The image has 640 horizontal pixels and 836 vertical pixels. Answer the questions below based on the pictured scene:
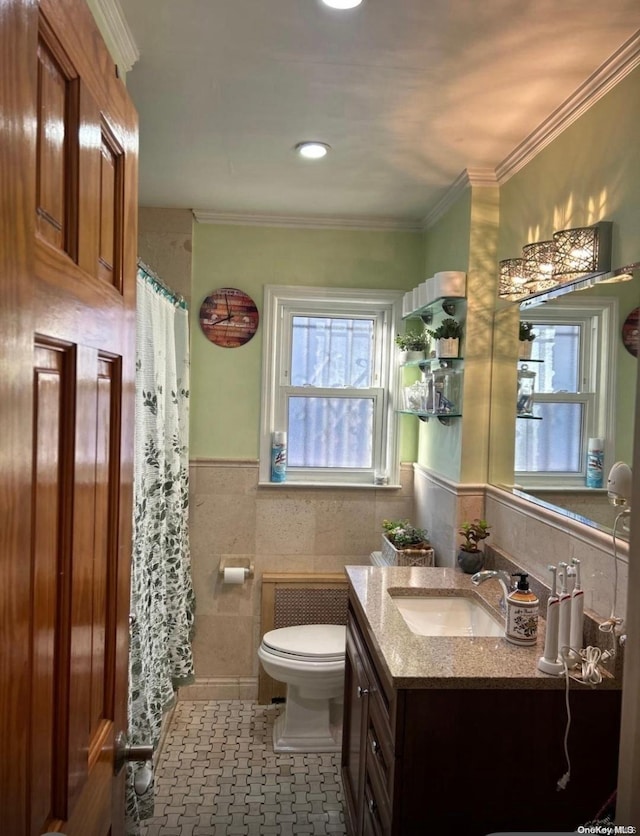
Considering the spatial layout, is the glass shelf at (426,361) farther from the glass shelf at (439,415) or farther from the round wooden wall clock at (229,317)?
the round wooden wall clock at (229,317)

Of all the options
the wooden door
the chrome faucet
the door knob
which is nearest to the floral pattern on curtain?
the door knob

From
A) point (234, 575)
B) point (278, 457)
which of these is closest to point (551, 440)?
point (278, 457)

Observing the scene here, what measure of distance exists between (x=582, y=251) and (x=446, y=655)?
1.23 m

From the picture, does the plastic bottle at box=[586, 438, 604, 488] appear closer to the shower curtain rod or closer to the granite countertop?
the granite countertop

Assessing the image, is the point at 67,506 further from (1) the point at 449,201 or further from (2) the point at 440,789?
(1) the point at 449,201

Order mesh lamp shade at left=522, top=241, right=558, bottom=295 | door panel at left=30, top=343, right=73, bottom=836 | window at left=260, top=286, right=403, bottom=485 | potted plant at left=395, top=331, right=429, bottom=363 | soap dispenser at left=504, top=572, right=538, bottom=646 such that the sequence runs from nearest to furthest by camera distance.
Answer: door panel at left=30, top=343, right=73, bottom=836 → soap dispenser at left=504, top=572, right=538, bottom=646 → mesh lamp shade at left=522, top=241, right=558, bottom=295 → potted plant at left=395, top=331, right=429, bottom=363 → window at left=260, top=286, right=403, bottom=485

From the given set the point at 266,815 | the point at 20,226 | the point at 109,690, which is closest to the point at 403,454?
the point at 266,815

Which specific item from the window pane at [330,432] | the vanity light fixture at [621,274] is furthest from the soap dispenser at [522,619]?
the window pane at [330,432]

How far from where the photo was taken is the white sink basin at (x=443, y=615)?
2219 mm

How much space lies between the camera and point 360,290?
348 centimetres

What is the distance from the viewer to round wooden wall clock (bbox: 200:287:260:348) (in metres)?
3.40

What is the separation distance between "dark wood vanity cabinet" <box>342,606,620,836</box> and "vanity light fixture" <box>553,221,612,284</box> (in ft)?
3.83

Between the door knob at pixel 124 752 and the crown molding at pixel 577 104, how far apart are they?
199cm

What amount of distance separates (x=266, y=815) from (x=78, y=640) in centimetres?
202
